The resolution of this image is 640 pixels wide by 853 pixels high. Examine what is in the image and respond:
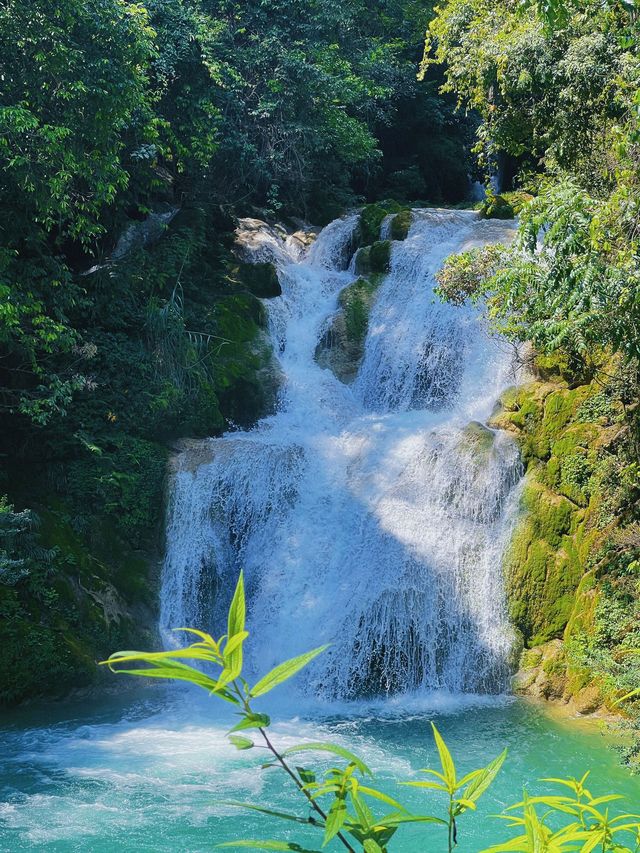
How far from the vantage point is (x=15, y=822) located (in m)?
6.83

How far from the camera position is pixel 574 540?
10750mm

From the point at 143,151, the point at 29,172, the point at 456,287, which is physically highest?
the point at 143,151

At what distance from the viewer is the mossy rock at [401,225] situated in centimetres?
1802

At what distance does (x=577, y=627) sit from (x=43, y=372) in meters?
8.06

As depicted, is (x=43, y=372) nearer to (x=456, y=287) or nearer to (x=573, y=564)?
(x=456, y=287)

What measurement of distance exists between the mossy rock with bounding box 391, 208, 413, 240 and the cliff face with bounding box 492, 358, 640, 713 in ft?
23.8

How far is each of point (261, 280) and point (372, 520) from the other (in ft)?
24.0

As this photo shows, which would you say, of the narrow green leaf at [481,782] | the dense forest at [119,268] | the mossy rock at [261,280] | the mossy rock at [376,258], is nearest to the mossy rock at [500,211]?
the mossy rock at [376,258]

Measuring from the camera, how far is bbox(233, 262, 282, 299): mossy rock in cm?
1728

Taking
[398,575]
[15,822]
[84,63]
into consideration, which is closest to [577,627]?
[398,575]

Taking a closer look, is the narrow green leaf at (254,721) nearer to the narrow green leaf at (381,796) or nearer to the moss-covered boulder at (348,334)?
the narrow green leaf at (381,796)

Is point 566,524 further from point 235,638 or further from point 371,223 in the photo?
point 235,638

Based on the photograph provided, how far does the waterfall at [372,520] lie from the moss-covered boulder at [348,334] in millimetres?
379

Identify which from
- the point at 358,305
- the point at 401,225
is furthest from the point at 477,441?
the point at 401,225
